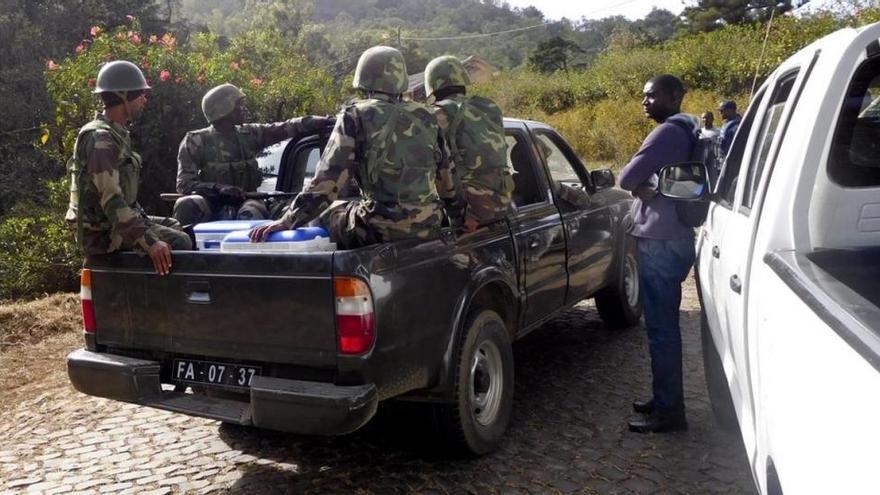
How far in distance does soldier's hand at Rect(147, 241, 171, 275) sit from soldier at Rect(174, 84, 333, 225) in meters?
1.72

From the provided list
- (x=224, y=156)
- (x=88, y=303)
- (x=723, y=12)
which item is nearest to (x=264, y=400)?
(x=88, y=303)

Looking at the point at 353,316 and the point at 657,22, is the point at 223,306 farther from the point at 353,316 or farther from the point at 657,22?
the point at 657,22

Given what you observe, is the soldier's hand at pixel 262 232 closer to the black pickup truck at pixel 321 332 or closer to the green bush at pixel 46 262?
the black pickup truck at pixel 321 332

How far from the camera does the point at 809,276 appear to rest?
197 centimetres

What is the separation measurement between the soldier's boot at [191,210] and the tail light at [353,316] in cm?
222

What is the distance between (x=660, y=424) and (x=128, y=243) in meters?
2.96

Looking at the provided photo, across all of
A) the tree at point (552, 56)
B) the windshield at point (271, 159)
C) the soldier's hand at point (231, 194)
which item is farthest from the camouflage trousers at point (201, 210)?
the tree at point (552, 56)

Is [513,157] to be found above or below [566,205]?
above

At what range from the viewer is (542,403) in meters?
4.66

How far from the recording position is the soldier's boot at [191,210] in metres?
4.82

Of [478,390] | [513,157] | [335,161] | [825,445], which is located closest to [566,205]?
[513,157]

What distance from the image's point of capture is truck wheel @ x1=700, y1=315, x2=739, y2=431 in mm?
3984

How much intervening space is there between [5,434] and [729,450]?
14.0 feet

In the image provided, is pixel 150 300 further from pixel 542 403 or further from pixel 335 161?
pixel 542 403
